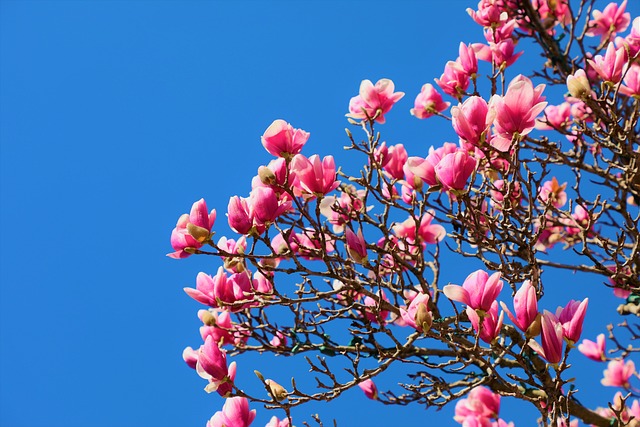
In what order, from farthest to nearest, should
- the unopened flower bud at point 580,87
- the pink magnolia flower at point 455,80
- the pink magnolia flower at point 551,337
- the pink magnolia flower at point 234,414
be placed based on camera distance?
1. the pink magnolia flower at point 455,80
2. the pink magnolia flower at point 234,414
3. the unopened flower bud at point 580,87
4. the pink magnolia flower at point 551,337

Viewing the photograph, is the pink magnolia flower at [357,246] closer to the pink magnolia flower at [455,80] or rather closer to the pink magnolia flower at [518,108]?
the pink magnolia flower at [518,108]

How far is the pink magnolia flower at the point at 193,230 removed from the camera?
2148 millimetres

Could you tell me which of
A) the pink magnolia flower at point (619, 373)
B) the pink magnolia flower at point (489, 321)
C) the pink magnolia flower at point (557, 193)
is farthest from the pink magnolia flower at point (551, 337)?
the pink magnolia flower at point (619, 373)

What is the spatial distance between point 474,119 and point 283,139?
685 millimetres

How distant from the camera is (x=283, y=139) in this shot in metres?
2.20

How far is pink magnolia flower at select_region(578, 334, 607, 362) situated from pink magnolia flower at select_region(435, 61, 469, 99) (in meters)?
1.88

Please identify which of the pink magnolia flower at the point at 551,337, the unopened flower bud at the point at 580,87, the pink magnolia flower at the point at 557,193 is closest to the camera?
the pink magnolia flower at the point at 551,337

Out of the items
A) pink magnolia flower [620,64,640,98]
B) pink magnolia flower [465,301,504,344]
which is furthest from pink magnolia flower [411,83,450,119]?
pink magnolia flower [465,301,504,344]

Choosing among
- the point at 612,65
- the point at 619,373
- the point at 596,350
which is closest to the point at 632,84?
the point at 612,65

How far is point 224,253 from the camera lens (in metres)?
2.17

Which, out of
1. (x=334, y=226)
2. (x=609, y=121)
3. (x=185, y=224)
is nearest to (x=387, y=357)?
(x=334, y=226)

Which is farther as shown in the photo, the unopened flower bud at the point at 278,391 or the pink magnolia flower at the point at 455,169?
the unopened flower bud at the point at 278,391

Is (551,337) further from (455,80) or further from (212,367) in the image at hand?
(455,80)

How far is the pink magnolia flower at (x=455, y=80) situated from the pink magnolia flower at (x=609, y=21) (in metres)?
1.34
